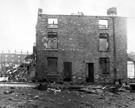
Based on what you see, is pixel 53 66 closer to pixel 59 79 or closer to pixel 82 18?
pixel 59 79

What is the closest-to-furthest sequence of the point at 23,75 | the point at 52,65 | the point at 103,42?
1. the point at 52,65
2. the point at 103,42
3. the point at 23,75

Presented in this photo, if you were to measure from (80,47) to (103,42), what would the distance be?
350 centimetres

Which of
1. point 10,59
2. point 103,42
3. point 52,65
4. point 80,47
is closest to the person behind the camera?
point 80,47

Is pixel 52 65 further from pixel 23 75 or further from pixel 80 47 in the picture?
pixel 23 75

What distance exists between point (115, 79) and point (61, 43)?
8352mm

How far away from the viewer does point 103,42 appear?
63.5ft

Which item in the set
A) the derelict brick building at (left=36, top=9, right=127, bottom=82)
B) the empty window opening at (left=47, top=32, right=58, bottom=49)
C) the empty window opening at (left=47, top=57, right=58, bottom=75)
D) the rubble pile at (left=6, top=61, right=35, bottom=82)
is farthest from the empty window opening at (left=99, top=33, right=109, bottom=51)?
the rubble pile at (left=6, top=61, right=35, bottom=82)

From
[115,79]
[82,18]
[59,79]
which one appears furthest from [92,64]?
[82,18]

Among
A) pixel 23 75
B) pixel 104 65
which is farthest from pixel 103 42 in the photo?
pixel 23 75

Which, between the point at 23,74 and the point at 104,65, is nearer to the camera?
the point at 104,65

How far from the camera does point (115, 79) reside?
713 inches

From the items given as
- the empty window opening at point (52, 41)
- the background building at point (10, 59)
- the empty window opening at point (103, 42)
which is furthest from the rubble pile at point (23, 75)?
the background building at point (10, 59)

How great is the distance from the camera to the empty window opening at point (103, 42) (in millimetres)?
18734

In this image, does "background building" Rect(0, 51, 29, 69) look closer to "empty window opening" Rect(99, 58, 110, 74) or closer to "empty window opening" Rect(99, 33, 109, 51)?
"empty window opening" Rect(99, 33, 109, 51)
